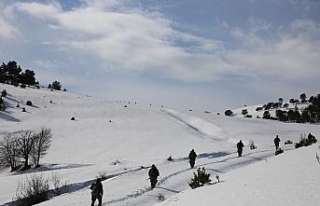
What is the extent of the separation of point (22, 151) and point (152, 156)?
1332 cm

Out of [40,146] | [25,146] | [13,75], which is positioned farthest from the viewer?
[13,75]

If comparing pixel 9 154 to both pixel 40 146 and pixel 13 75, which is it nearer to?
pixel 40 146

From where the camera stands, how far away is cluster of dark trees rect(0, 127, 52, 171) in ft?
138

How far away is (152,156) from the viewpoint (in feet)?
138

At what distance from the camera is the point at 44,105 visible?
7050cm

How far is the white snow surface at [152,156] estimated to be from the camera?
526 inches

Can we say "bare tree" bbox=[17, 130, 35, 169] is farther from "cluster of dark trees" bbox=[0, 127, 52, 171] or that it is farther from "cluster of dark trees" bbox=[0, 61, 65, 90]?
"cluster of dark trees" bbox=[0, 61, 65, 90]

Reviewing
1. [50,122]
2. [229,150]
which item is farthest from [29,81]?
[229,150]

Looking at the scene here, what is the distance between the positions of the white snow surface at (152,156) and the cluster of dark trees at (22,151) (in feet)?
3.68

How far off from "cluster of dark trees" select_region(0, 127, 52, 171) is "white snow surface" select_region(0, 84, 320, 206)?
1.12 metres

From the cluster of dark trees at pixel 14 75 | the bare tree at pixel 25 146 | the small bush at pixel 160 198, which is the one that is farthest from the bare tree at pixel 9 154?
the cluster of dark trees at pixel 14 75

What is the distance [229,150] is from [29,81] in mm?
80786

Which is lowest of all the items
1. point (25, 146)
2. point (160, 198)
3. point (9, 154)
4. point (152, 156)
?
point (152, 156)

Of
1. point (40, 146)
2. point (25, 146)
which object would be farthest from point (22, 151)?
point (40, 146)
